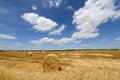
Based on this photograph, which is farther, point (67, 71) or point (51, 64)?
point (51, 64)

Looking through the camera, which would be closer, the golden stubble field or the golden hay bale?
the golden stubble field

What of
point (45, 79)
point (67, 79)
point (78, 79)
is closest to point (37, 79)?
point (45, 79)

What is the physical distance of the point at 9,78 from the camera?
9.37 meters

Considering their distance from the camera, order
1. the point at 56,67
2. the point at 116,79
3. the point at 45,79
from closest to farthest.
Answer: the point at 116,79, the point at 45,79, the point at 56,67

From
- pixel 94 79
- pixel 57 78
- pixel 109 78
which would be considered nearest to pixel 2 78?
pixel 57 78

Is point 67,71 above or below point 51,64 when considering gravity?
below

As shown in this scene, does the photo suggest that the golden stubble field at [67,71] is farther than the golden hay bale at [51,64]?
No

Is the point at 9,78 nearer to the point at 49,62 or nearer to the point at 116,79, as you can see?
the point at 49,62

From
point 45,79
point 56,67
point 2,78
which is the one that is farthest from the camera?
point 56,67

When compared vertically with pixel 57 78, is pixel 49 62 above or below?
above

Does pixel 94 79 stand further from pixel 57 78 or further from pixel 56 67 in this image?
pixel 56 67

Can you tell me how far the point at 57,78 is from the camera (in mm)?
10742

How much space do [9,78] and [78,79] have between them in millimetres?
4578

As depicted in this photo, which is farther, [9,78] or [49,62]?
[49,62]
